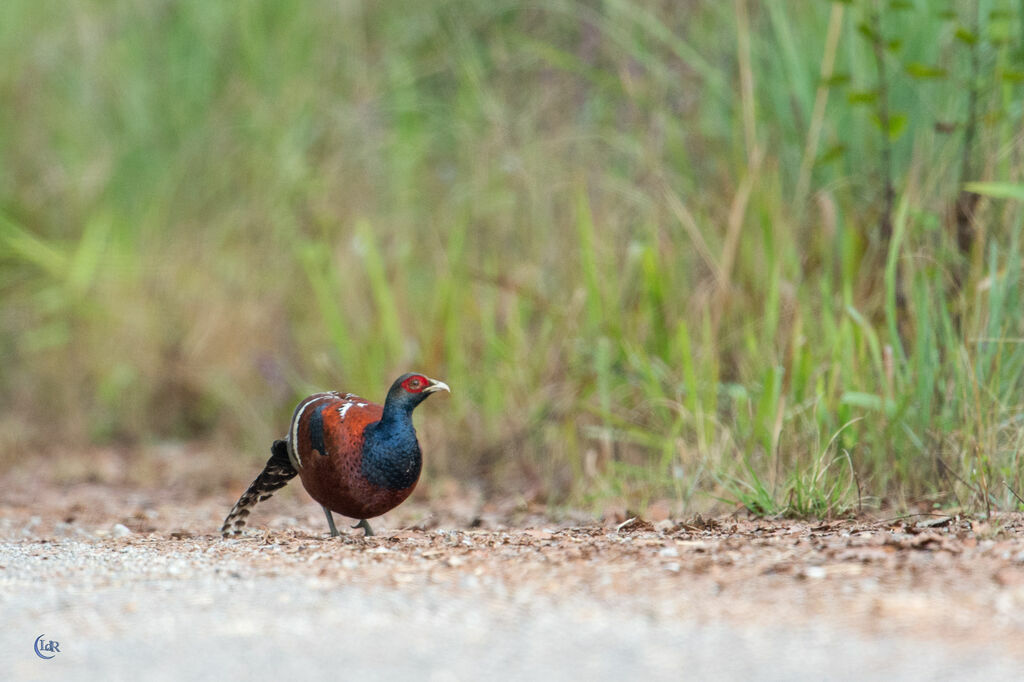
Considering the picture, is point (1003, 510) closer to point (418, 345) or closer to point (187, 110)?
point (418, 345)

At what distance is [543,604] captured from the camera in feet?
8.79

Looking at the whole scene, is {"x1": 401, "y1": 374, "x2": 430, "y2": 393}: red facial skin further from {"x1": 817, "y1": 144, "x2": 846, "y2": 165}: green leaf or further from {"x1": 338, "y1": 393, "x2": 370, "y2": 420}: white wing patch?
{"x1": 817, "y1": 144, "x2": 846, "y2": 165}: green leaf

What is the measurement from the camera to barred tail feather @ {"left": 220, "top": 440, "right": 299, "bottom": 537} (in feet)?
13.0

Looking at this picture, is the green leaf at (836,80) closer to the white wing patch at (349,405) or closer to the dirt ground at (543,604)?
the dirt ground at (543,604)

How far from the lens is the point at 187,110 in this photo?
696 centimetres

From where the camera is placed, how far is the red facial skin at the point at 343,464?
366 cm

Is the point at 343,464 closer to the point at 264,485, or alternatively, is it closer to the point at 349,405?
the point at 349,405

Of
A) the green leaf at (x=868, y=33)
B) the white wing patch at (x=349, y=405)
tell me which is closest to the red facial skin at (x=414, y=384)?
the white wing patch at (x=349, y=405)

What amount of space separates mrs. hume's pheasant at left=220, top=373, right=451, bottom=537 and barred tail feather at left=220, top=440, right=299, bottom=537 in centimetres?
15

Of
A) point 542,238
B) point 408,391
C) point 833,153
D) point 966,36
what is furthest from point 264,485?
point 966,36

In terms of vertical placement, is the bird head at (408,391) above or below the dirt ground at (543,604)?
above

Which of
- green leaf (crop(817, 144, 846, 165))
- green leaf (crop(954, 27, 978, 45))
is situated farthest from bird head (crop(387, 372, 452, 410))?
green leaf (crop(954, 27, 978, 45))

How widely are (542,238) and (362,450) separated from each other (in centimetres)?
222

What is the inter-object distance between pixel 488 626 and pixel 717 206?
301cm
